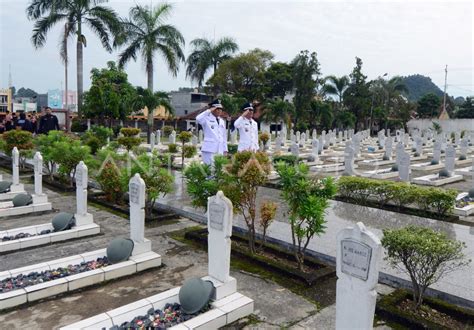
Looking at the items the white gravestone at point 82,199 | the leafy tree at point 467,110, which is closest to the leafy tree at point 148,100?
the white gravestone at point 82,199

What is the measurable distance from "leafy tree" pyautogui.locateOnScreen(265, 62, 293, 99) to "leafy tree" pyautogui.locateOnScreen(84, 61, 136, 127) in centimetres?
1429

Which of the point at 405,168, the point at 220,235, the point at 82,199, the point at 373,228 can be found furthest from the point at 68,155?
the point at 405,168

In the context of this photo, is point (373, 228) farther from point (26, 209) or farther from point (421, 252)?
point (26, 209)

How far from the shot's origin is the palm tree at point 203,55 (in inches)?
1384

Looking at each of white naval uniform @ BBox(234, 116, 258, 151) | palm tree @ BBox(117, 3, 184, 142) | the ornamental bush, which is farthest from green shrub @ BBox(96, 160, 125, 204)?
palm tree @ BBox(117, 3, 184, 142)

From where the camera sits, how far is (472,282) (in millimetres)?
5207

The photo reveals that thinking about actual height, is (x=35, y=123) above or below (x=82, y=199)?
above

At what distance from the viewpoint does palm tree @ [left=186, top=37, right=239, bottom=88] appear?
35.2m

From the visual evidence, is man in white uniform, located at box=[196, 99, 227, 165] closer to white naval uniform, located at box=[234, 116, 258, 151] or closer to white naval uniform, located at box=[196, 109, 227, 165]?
white naval uniform, located at box=[196, 109, 227, 165]

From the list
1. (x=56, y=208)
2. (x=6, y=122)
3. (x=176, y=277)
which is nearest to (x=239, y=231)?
(x=176, y=277)

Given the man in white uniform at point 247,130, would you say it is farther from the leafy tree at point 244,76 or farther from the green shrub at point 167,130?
the leafy tree at point 244,76

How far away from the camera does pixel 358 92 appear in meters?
43.0

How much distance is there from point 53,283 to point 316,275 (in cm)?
328

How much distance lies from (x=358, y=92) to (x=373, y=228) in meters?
37.9
